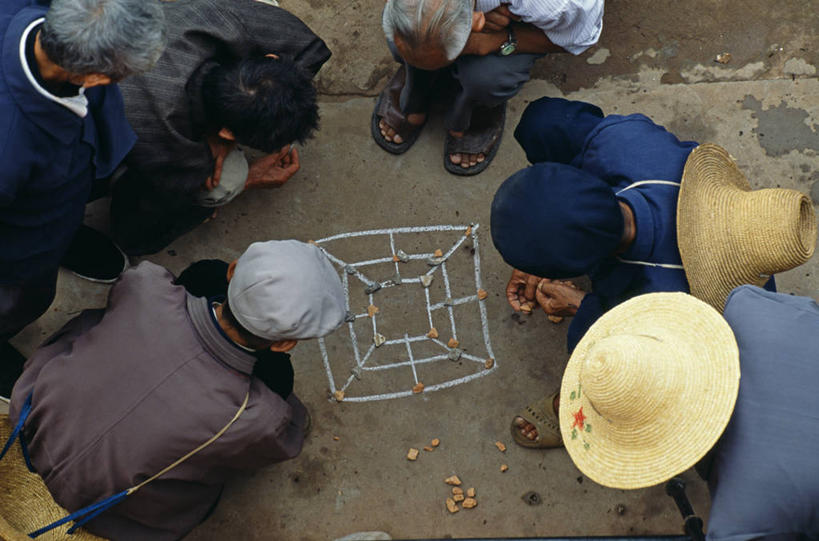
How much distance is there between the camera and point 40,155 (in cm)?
233

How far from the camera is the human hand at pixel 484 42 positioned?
10.3 feet

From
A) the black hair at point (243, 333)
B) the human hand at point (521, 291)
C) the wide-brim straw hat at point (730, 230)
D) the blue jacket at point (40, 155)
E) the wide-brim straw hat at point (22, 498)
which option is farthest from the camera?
the human hand at point (521, 291)

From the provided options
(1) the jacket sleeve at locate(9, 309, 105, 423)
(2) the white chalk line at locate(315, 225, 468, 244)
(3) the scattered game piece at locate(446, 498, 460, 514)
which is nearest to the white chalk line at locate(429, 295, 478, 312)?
(2) the white chalk line at locate(315, 225, 468, 244)

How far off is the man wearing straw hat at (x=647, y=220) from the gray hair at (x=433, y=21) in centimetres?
69

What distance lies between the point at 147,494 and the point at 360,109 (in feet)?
7.48

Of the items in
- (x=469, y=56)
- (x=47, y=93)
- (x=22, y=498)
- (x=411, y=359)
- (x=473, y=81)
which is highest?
(x=47, y=93)

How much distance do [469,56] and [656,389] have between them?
1.85m

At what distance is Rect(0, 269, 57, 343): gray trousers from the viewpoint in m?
2.92

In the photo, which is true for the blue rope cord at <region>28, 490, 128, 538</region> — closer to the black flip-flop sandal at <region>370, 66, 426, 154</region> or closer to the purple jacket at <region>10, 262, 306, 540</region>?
the purple jacket at <region>10, 262, 306, 540</region>

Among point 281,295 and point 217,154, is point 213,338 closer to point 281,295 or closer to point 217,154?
point 281,295

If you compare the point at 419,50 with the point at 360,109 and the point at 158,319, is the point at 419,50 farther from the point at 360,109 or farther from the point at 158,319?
the point at 158,319

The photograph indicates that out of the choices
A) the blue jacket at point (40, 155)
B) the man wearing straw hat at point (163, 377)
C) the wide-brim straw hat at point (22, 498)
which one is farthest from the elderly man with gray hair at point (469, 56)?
the wide-brim straw hat at point (22, 498)

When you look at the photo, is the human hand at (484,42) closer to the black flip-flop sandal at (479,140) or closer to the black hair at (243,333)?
the black flip-flop sandal at (479,140)

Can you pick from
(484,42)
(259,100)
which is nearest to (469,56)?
(484,42)
